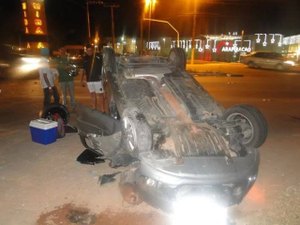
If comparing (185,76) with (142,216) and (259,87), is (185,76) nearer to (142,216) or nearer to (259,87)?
(142,216)

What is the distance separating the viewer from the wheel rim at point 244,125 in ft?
15.6

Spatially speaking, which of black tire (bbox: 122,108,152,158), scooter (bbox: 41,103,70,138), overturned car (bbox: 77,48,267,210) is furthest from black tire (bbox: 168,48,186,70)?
scooter (bbox: 41,103,70,138)

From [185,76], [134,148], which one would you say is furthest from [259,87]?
[134,148]

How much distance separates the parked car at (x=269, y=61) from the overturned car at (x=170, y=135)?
21.5 metres

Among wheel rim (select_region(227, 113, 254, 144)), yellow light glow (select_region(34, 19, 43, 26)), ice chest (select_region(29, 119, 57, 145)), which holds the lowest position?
ice chest (select_region(29, 119, 57, 145))

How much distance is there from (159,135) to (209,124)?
85cm

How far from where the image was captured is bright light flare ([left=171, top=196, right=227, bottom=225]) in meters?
3.56

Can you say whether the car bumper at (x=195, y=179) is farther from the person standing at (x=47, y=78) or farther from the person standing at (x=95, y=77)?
the person standing at (x=47, y=78)

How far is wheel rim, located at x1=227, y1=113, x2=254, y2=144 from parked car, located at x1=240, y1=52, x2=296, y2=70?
73.2 feet

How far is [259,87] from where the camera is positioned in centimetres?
1516

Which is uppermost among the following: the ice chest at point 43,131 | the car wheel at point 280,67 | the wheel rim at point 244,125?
the wheel rim at point 244,125

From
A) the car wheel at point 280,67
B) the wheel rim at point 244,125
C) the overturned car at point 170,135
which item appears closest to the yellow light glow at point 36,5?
the car wheel at point 280,67

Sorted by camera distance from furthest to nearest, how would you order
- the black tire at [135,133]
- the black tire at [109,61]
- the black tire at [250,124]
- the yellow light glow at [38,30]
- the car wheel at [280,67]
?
the yellow light glow at [38,30] < the car wheel at [280,67] < the black tire at [109,61] < the black tire at [250,124] < the black tire at [135,133]

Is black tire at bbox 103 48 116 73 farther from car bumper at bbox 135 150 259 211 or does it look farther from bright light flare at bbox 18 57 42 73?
bright light flare at bbox 18 57 42 73
